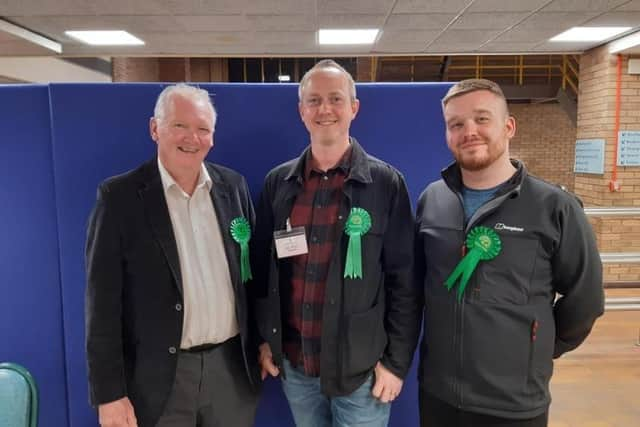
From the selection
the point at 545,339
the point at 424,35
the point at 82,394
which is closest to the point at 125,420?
the point at 82,394

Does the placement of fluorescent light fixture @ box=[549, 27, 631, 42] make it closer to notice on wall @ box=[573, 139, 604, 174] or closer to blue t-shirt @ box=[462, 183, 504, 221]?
notice on wall @ box=[573, 139, 604, 174]

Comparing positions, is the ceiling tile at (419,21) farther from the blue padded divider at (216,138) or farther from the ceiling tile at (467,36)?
the blue padded divider at (216,138)

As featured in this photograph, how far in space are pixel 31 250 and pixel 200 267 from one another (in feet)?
3.30

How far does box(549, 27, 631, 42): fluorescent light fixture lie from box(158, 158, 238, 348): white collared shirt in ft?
17.8

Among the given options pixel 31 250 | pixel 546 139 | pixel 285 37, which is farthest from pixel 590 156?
pixel 31 250

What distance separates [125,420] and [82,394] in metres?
0.76

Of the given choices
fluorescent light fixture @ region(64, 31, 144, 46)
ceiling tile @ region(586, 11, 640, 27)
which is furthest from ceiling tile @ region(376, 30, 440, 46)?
fluorescent light fixture @ region(64, 31, 144, 46)

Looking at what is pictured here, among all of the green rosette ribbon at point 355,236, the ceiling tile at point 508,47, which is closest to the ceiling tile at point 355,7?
the ceiling tile at point 508,47

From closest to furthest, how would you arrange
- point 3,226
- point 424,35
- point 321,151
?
point 321,151 < point 3,226 < point 424,35

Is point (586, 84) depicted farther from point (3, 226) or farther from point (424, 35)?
point (3, 226)

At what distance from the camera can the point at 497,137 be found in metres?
1.51

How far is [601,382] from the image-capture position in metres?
3.43

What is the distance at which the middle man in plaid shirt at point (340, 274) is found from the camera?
1.49 m

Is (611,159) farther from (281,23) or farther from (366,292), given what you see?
(366,292)
